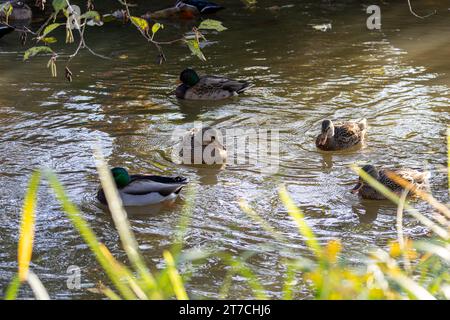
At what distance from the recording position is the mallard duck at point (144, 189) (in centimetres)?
785

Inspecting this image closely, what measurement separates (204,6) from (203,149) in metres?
8.68

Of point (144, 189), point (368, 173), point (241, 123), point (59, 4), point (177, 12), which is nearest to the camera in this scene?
point (59, 4)

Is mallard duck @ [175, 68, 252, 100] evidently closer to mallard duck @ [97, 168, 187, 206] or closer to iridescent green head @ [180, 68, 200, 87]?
iridescent green head @ [180, 68, 200, 87]

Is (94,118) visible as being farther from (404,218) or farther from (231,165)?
(404,218)

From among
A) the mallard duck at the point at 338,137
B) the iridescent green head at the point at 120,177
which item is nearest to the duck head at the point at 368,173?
the mallard duck at the point at 338,137

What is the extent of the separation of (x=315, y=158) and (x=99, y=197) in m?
2.39

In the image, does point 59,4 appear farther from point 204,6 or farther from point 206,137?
point 204,6

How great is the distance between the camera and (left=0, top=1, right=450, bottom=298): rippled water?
6.99 metres

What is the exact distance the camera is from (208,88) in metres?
11.5

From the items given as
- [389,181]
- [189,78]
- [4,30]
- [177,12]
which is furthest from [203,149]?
[177,12]

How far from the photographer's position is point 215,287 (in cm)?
605

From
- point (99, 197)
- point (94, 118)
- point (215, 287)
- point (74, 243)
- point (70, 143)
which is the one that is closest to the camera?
point (215, 287)

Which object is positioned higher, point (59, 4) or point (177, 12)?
point (59, 4)
